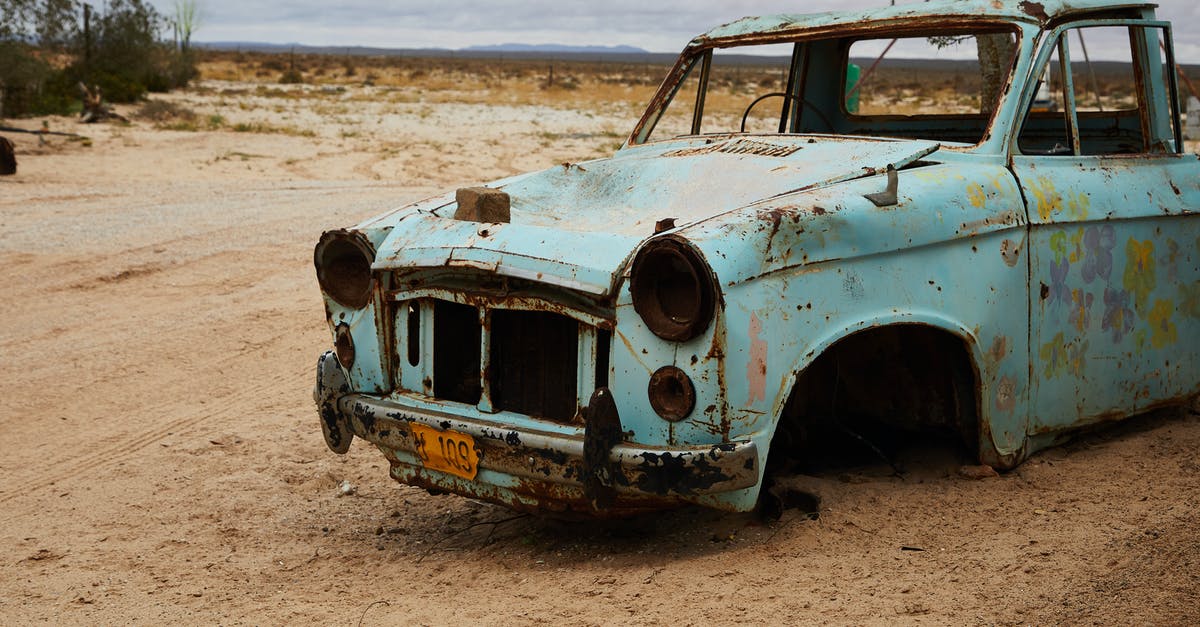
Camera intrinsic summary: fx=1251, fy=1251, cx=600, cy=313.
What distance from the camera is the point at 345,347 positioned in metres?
4.03

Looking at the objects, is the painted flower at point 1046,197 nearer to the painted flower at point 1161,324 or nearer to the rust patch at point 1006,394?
the rust patch at point 1006,394

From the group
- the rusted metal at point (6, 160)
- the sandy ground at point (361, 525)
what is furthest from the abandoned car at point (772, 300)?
the rusted metal at point (6, 160)

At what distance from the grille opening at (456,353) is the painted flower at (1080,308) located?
6.21 ft

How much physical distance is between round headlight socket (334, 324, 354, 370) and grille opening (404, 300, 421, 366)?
0.80 feet

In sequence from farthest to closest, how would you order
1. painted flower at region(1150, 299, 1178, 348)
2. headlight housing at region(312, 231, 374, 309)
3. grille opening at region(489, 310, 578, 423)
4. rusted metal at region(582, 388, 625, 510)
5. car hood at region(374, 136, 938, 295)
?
1. painted flower at region(1150, 299, 1178, 348)
2. headlight housing at region(312, 231, 374, 309)
3. grille opening at region(489, 310, 578, 423)
4. car hood at region(374, 136, 938, 295)
5. rusted metal at region(582, 388, 625, 510)

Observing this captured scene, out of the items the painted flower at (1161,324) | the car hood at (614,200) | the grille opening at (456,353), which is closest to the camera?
the car hood at (614,200)

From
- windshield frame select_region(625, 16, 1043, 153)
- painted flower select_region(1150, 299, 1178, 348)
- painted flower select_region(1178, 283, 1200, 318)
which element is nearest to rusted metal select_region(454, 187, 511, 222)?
windshield frame select_region(625, 16, 1043, 153)

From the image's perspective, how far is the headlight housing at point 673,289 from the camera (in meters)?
3.13

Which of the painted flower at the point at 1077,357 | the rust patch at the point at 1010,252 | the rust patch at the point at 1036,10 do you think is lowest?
the painted flower at the point at 1077,357

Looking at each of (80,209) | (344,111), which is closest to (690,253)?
(80,209)

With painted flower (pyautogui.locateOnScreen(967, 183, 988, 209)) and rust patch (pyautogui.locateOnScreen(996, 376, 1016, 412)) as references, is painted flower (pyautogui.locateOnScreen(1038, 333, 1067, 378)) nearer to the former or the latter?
rust patch (pyautogui.locateOnScreen(996, 376, 1016, 412))

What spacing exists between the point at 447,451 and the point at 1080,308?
2.07 meters

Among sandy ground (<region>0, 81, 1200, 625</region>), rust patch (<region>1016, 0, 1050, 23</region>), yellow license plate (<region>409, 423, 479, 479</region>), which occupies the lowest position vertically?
sandy ground (<region>0, 81, 1200, 625</region>)

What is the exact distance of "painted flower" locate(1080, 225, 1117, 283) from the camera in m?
4.02
